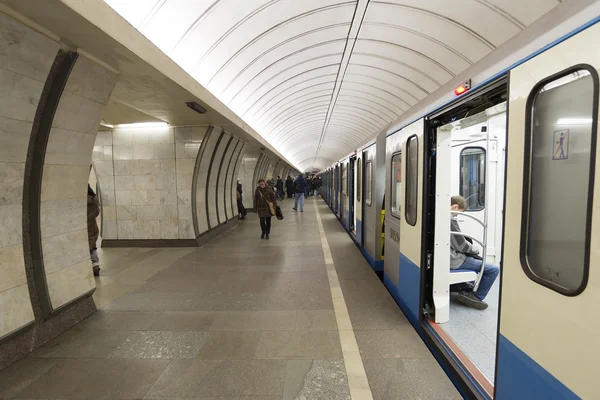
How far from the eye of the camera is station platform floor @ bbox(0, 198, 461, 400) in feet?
8.42

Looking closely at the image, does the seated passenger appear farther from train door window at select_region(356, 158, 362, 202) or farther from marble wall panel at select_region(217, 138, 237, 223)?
marble wall panel at select_region(217, 138, 237, 223)

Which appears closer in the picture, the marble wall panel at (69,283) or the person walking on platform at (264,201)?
the marble wall panel at (69,283)

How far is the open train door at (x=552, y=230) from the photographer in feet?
4.27

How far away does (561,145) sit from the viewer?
58.3 inches

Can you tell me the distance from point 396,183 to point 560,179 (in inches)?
115

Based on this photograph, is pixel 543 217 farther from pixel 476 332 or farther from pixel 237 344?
pixel 237 344

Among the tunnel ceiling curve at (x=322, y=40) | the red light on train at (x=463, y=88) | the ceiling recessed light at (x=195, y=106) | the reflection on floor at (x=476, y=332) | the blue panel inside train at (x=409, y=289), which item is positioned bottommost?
the reflection on floor at (x=476, y=332)

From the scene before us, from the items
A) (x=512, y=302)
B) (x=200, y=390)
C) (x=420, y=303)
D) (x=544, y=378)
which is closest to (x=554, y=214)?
(x=512, y=302)

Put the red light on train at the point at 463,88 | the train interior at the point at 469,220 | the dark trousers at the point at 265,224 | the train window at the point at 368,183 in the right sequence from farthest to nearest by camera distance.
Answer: the dark trousers at the point at 265,224, the train window at the point at 368,183, the train interior at the point at 469,220, the red light on train at the point at 463,88

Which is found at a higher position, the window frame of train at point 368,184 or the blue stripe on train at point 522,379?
the window frame of train at point 368,184

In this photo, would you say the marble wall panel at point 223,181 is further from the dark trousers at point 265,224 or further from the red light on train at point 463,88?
the red light on train at point 463,88

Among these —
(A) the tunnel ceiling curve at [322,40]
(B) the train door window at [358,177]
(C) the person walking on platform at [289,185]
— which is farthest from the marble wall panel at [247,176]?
(B) the train door window at [358,177]

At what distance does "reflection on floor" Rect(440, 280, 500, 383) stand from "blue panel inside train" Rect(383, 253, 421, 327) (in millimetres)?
347

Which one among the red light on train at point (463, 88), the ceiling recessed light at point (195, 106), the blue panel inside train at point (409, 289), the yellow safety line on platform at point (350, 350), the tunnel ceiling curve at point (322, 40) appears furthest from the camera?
the ceiling recessed light at point (195, 106)
